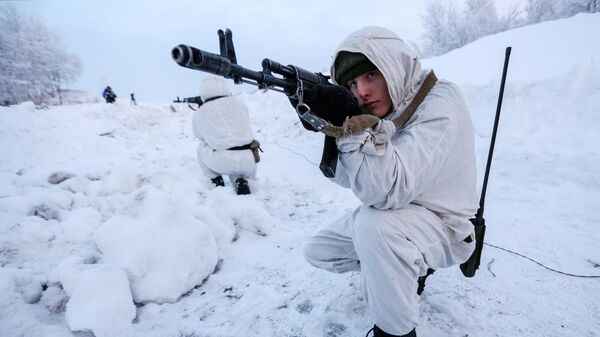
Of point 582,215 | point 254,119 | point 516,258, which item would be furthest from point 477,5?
point 516,258

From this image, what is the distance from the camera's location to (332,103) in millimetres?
1324

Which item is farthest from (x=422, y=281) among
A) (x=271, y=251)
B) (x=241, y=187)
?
(x=241, y=187)

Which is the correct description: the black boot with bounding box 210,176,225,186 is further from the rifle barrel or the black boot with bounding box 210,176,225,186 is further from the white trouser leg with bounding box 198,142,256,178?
the rifle barrel

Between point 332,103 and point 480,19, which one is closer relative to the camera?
point 332,103

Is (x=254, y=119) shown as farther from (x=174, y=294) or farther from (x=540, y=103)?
(x=174, y=294)

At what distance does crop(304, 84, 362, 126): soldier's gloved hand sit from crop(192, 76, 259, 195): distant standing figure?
2.98 meters

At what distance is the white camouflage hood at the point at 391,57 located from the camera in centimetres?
150

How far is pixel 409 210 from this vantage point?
143cm

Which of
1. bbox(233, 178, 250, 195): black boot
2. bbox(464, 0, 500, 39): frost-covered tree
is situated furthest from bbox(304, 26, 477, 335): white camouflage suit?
bbox(464, 0, 500, 39): frost-covered tree

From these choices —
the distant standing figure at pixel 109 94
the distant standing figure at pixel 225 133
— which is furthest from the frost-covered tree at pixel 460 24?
the distant standing figure at pixel 109 94

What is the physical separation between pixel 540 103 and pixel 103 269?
6.82m

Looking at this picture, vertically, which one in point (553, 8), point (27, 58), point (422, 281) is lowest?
point (422, 281)

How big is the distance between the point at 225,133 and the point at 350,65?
3003 mm

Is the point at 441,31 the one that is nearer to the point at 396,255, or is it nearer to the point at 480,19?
the point at 480,19
